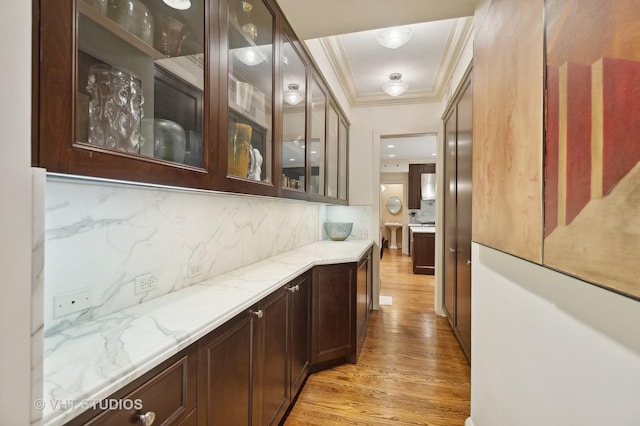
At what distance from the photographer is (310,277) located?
6.83 ft

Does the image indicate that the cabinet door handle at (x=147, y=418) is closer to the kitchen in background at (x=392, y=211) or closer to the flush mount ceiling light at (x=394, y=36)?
the flush mount ceiling light at (x=394, y=36)

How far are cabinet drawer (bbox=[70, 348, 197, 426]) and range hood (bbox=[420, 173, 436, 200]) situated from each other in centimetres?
770

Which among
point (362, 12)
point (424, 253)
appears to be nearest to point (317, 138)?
point (362, 12)

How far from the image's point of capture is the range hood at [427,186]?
771 cm

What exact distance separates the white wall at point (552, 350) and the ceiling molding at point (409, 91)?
1977 mm

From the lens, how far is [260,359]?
1348mm

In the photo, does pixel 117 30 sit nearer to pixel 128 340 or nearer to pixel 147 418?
pixel 128 340

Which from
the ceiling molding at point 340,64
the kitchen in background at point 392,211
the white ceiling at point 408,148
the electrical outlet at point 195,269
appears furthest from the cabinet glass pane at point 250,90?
the kitchen in background at point 392,211

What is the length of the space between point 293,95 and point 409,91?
234 centimetres

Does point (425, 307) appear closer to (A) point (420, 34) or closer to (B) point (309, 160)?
(B) point (309, 160)

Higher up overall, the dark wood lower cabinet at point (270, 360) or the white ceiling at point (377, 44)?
the white ceiling at point (377, 44)

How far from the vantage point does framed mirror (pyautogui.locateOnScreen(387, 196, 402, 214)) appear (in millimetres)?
9906

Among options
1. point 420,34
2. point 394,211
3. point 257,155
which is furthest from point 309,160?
point 394,211

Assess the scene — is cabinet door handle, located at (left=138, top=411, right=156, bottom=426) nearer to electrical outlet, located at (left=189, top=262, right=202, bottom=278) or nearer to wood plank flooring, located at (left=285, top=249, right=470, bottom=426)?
electrical outlet, located at (left=189, top=262, right=202, bottom=278)
